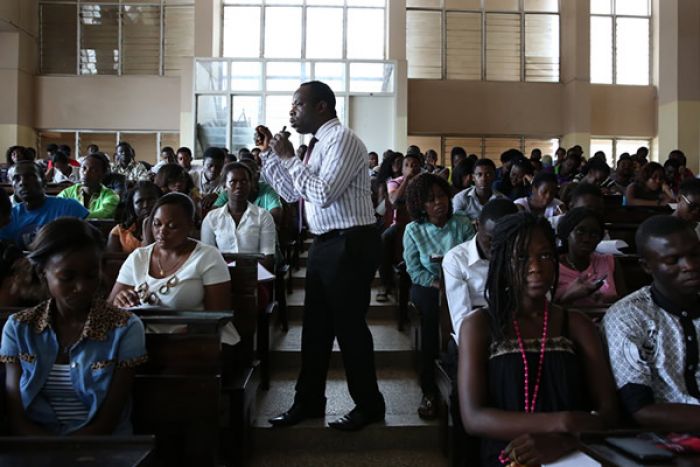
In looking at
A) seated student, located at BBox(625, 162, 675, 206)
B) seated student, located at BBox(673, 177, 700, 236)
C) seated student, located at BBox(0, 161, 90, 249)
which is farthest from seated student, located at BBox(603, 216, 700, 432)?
seated student, located at BBox(625, 162, 675, 206)

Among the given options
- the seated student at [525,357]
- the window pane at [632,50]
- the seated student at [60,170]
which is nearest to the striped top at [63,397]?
the seated student at [525,357]

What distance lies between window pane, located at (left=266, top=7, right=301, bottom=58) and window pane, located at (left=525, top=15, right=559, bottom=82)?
5138mm

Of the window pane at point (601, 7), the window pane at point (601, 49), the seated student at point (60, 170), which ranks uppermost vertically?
the window pane at point (601, 7)

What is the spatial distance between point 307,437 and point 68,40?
1326 cm

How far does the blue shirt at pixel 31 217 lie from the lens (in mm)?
3722

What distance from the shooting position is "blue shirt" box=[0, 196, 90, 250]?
3.72 metres

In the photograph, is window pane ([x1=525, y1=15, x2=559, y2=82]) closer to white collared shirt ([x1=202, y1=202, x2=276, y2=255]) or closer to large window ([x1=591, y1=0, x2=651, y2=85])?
large window ([x1=591, y1=0, x2=651, y2=85])

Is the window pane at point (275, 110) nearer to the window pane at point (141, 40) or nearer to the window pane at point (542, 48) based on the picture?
Answer: the window pane at point (141, 40)

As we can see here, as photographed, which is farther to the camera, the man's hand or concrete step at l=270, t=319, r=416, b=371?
concrete step at l=270, t=319, r=416, b=371

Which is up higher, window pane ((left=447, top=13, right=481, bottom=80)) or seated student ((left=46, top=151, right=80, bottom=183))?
window pane ((left=447, top=13, right=481, bottom=80))

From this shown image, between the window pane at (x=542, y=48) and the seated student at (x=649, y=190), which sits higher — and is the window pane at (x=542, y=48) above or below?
above

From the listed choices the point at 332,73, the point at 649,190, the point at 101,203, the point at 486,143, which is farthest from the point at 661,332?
the point at 486,143

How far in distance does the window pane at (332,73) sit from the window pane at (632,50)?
21.1ft

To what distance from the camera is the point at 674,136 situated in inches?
459
